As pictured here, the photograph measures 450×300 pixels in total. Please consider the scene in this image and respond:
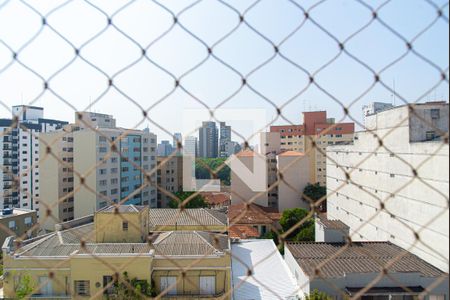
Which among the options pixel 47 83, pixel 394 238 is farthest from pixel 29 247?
pixel 394 238

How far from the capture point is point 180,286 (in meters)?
4.43

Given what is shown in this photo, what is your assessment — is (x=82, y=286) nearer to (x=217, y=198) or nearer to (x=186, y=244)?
(x=186, y=244)

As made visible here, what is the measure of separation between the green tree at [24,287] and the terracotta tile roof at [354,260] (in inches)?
120

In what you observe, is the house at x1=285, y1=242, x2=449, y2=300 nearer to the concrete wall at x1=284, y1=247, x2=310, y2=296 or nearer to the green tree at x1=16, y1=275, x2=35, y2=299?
the concrete wall at x1=284, y1=247, x2=310, y2=296

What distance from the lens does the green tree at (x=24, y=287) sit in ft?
11.8

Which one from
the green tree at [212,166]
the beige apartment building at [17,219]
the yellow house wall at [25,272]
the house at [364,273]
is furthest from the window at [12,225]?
the green tree at [212,166]

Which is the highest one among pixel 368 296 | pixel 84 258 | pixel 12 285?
pixel 84 258

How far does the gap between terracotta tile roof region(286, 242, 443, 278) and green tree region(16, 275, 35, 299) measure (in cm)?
304

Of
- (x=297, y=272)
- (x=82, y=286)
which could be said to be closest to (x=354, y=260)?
(x=297, y=272)

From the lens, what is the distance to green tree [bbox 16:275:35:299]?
358cm

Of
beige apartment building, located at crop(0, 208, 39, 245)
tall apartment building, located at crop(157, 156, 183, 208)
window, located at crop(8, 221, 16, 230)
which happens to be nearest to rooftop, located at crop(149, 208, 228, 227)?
beige apartment building, located at crop(0, 208, 39, 245)

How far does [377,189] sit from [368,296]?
3.38m

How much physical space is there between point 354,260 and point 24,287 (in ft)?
13.6

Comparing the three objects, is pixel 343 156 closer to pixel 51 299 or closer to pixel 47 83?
pixel 51 299
